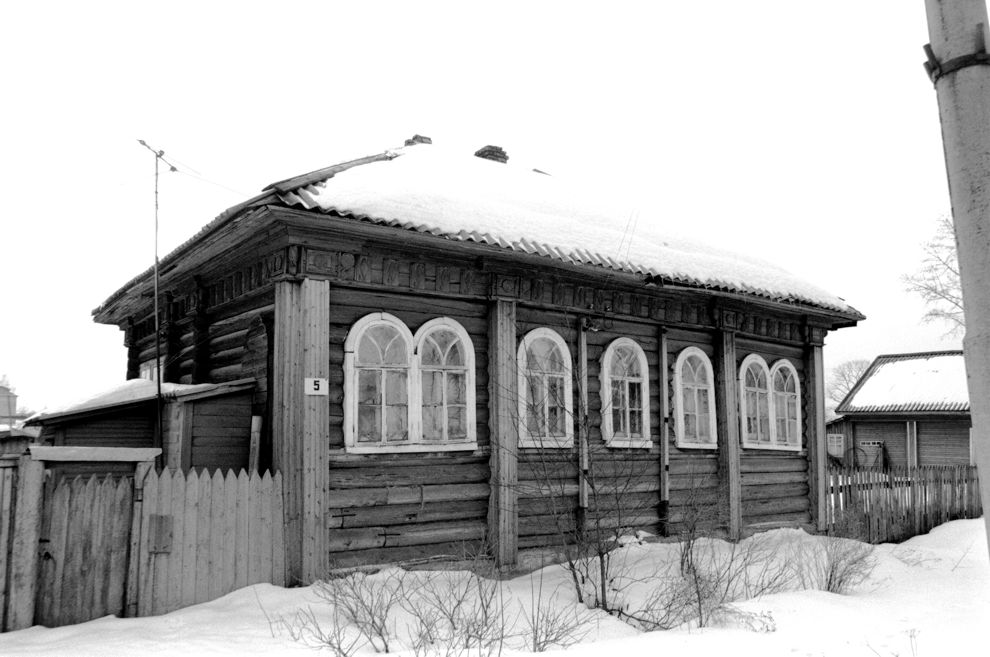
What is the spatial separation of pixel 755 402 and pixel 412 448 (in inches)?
243

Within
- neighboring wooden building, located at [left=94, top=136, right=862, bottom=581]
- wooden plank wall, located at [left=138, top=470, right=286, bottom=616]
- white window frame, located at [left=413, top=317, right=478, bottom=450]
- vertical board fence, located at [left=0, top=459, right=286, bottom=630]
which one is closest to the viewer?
vertical board fence, located at [left=0, top=459, right=286, bottom=630]

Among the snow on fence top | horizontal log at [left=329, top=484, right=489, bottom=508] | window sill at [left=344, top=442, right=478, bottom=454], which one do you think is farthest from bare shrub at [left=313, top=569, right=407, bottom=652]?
the snow on fence top

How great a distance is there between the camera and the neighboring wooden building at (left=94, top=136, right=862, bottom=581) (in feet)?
25.4

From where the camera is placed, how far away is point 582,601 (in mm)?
7754

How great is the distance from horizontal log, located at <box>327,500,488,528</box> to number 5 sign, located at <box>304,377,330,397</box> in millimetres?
1093

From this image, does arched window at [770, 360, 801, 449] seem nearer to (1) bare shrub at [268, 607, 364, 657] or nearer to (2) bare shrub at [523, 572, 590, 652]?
(2) bare shrub at [523, 572, 590, 652]

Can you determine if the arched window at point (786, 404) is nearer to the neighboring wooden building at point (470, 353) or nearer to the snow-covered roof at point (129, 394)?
the neighboring wooden building at point (470, 353)

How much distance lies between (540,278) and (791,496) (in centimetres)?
602

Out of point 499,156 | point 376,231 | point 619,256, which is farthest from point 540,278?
point 499,156

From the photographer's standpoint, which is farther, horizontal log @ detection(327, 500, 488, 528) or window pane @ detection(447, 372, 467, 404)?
window pane @ detection(447, 372, 467, 404)

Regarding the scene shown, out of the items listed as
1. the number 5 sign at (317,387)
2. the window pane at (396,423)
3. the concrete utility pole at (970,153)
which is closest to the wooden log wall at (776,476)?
the window pane at (396,423)

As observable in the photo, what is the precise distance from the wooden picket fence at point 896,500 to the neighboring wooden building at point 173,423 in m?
8.58

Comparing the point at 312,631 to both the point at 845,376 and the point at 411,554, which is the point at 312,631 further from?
the point at 845,376

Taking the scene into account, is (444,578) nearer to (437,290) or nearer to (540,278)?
(437,290)
